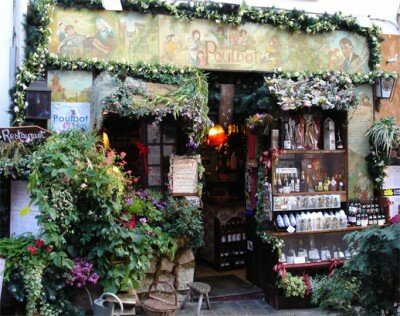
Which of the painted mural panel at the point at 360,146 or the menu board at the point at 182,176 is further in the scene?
the painted mural panel at the point at 360,146

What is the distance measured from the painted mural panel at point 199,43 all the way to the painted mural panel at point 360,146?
660 millimetres

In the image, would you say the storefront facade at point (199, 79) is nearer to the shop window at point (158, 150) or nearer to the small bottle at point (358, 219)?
the shop window at point (158, 150)

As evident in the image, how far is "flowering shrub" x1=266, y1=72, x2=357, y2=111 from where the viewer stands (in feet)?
28.9

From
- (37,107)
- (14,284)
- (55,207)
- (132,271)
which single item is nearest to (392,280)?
(132,271)

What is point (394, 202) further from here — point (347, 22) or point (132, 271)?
point (132, 271)

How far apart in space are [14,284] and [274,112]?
5010mm

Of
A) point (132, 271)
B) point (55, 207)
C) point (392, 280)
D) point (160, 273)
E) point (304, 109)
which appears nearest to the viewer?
point (392, 280)

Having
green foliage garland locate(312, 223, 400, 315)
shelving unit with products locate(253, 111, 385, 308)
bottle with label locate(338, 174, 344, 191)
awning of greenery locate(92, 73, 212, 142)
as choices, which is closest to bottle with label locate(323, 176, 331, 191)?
shelving unit with products locate(253, 111, 385, 308)

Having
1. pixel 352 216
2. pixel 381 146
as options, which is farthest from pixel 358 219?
pixel 381 146

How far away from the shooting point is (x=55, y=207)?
23.6 feet

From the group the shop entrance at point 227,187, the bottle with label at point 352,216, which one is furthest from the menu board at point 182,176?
the bottle with label at point 352,216

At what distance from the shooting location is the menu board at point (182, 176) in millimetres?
9070

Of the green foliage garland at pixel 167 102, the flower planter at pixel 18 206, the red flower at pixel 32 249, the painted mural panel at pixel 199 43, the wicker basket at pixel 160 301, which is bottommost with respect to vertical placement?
the wicker basket at pixel 160 301

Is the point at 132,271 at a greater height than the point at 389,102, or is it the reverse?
the point at 389,102
